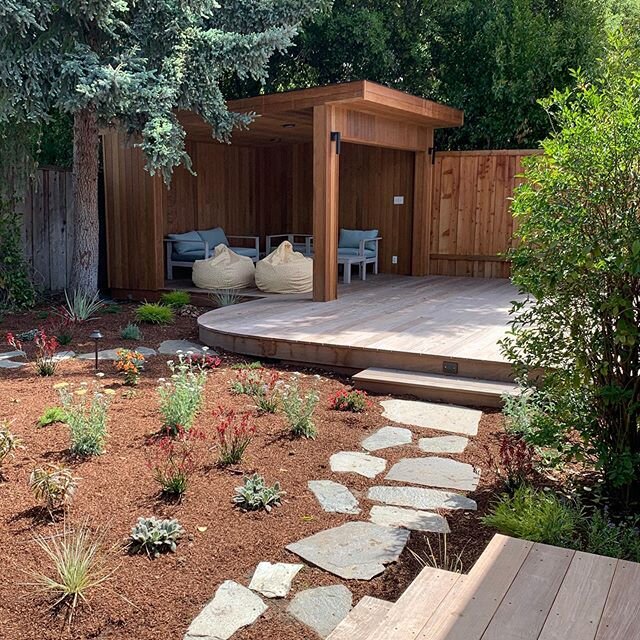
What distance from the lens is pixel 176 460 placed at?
355 cm

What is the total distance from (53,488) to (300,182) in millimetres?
10366

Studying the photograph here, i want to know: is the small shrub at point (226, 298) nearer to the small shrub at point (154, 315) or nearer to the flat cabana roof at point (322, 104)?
the small shrub at point (154, 315)

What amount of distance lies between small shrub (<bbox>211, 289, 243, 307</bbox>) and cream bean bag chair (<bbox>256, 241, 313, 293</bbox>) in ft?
1.30

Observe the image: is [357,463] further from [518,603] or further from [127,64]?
[127,64]

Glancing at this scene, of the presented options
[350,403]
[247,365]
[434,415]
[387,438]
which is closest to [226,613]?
[387,438]

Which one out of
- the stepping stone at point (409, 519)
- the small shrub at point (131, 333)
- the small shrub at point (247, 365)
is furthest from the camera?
the small shrub at point (131, 333)

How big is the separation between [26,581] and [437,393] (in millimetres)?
3076

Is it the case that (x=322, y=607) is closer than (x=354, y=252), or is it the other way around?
(x=322, y=607)

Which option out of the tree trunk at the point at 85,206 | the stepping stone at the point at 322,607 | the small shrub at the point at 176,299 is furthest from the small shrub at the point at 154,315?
the stepping stone at the point at 322,607

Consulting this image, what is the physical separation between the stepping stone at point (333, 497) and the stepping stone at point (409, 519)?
11 cm

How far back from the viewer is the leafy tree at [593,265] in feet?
9.06

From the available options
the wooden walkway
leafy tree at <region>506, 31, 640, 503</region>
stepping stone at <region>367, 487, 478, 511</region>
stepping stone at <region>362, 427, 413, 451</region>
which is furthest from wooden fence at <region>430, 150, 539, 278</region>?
the wooden walkway

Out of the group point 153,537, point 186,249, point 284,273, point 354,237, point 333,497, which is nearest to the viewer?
point 153,537

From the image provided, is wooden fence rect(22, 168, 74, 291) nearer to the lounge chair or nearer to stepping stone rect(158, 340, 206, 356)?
the lounge chair
